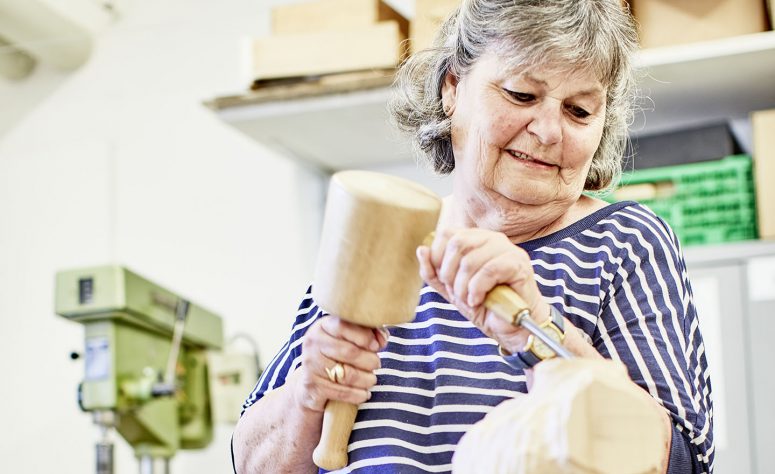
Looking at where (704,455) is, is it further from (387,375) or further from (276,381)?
(276,381)

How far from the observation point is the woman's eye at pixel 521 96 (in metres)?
1.12

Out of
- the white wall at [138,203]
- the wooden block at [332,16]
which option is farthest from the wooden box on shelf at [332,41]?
the white wall at [138,203]

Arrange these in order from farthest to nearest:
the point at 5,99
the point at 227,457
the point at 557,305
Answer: the point at 5,99, the point at 227,457, the point at 557,305

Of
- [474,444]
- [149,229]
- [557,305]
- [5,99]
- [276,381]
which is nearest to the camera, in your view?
[474,444]

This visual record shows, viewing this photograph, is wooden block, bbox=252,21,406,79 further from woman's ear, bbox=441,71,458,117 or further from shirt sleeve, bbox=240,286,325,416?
shirt sleeve, bbox=240,286,325,416

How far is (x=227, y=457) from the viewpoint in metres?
2.98

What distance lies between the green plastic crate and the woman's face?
1173mm

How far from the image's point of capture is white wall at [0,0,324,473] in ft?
10.0

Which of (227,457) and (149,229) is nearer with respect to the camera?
(227,457)

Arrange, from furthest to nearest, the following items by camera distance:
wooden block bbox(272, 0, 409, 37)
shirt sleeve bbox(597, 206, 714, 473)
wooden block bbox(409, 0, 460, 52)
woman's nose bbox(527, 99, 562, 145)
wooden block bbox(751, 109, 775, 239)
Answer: wooden block bbox(272, 0, 409, 37)
wooden block bbox(409, 0, 460, 52)
wooden block bbox(751, 109, 775, 239)
woman's nose bbox(527, 99, 562, 145)
shirt sleeve bbox(597, 206, 714, 473)

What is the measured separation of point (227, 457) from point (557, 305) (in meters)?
2.07

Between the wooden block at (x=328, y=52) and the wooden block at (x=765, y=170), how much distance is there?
0.81 m

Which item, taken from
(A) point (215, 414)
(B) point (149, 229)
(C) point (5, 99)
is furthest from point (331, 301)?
(C) point (5, 99)

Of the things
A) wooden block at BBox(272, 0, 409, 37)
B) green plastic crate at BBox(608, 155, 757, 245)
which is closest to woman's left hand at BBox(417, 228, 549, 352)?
green plastic crate at BBox(608, 155, 757, 245)
